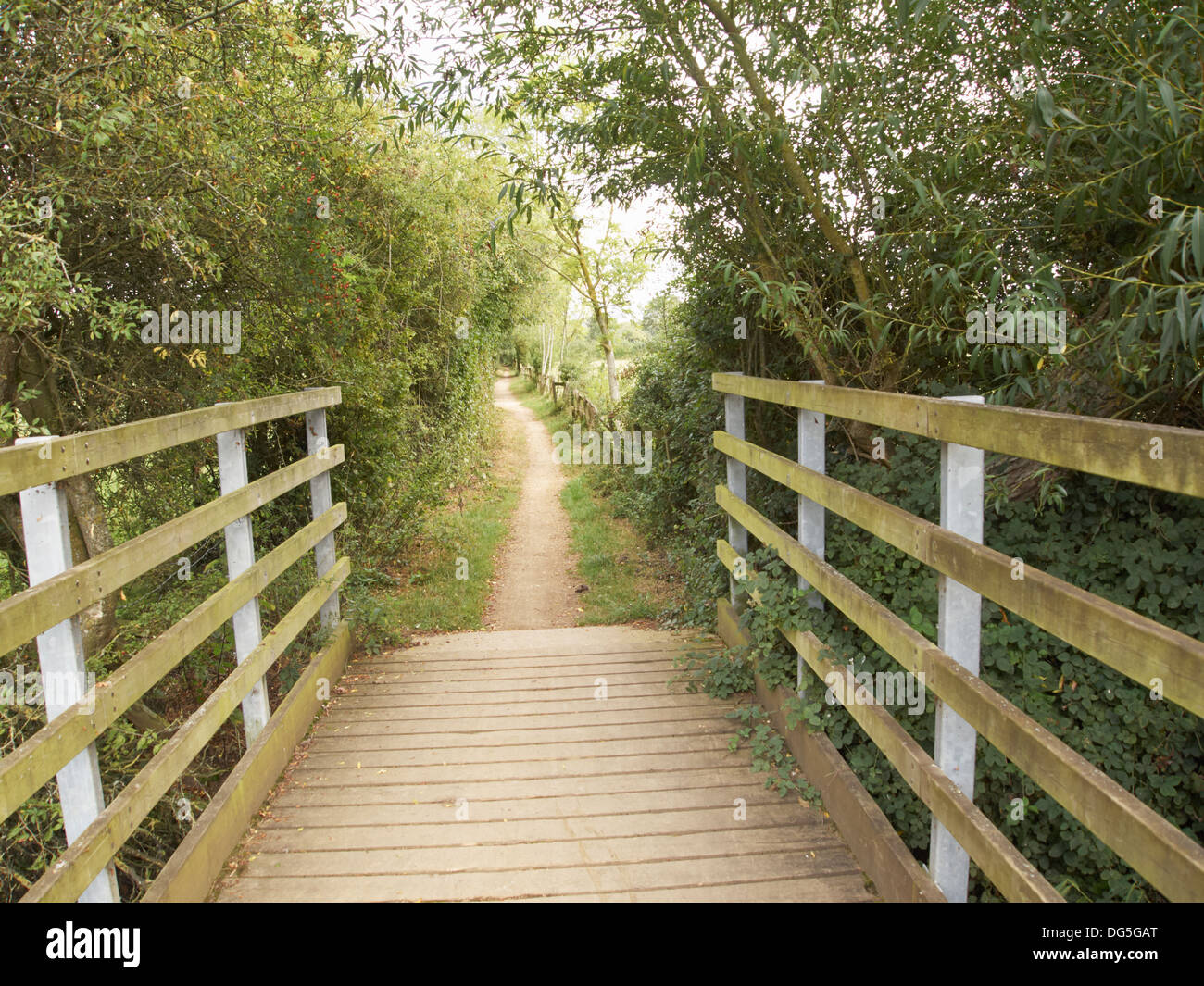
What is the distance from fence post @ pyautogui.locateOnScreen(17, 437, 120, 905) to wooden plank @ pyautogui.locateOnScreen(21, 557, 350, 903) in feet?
0.24

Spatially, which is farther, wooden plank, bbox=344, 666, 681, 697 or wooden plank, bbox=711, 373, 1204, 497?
wooden plank, bbox=344, 666, 681, 697

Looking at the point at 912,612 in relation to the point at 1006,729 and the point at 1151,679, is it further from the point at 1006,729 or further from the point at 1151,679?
the point at 1151,679

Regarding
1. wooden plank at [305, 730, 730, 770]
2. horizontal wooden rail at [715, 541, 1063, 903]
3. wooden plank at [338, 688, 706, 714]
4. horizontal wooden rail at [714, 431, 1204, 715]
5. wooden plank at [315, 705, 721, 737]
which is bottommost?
wooden plank at [305, 730, 730, 770]

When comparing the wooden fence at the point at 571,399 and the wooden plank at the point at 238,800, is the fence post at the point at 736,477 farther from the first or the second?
the wooden fence at the point at 571,399

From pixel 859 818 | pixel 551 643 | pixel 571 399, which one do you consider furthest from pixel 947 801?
pixel 571 399

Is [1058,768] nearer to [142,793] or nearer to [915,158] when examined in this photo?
[142,793]

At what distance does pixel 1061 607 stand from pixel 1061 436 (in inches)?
14.3

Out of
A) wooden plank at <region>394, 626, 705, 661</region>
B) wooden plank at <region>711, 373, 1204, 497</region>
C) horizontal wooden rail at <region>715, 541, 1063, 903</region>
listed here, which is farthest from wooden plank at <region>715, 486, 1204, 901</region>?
wooden plank at <region>394, 626, 705, 661</region>

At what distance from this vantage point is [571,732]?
4059 millimetres

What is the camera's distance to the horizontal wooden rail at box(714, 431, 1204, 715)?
1437 millimetres

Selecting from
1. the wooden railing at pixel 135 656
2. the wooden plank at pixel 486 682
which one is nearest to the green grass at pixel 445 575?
the wooden plank at pixel 486 682

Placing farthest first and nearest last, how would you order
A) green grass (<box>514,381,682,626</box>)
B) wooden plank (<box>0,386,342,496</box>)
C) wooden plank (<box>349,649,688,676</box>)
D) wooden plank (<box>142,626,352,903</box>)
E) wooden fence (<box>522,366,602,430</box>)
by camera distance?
wooden fence (<box>522,366,602,430</box>)
green grass (<box>514,381,682,626</box>)
wooden plank (<box>349,649,688,676</box>)
wooden plank (<box>142,626,352,903</box>)
wooden plank (<box>0,386,342,496</box>)

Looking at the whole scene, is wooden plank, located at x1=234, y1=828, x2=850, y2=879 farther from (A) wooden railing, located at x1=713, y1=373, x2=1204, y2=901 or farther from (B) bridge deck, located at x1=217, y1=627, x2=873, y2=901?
(A) wooden railing, located at x1=713, y1=373, x2=1204, y2=901
